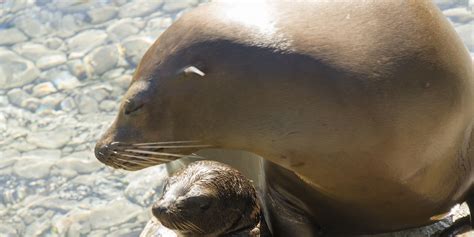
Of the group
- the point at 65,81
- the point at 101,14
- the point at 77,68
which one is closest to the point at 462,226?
the point at 65,81

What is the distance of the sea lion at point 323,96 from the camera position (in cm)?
293

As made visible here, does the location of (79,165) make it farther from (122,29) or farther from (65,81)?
(122,29)

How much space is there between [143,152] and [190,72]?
1.31ft

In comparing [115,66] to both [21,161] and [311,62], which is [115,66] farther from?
[311,62]

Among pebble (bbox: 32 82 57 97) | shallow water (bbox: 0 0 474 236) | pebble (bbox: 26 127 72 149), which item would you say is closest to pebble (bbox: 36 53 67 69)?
shallow water (bbox: 0 0 474 236)

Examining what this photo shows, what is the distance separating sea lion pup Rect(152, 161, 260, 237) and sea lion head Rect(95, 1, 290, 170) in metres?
0.30

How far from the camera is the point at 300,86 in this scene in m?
2.91

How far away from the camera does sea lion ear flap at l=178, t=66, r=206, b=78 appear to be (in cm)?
306

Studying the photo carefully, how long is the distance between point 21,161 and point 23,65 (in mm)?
1680

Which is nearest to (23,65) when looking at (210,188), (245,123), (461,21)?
(461,21)

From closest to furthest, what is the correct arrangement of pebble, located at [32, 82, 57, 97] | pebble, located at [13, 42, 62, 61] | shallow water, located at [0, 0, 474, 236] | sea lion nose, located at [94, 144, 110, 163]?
sea lion nose, located at [94, 144, 110, 163]
shallow water, located at [0, 0, 474, 236]
pebble, located at [32, 82, 57, 97]
pebble, located at [13, 42, 62, 61]

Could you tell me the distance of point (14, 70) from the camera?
8.85 metres

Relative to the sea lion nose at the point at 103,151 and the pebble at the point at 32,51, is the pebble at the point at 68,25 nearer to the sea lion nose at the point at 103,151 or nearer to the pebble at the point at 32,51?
the pebble at the point at 32,51

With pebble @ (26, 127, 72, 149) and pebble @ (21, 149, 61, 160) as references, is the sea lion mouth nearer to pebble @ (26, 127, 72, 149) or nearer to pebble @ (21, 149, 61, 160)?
pebble @ (21, 149, 61, 160)
